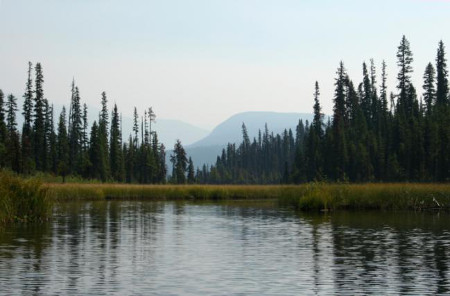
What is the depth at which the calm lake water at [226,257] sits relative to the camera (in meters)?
18.0

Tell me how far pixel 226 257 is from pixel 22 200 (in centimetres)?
1605

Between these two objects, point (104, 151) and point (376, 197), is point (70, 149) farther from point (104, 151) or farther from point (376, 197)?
point (376, 197)

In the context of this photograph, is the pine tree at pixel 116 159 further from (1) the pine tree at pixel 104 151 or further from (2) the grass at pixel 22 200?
(2) the grass at pixel 22 200

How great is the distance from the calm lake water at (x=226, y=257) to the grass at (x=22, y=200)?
3.29 ft

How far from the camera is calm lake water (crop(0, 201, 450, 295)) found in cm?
1795

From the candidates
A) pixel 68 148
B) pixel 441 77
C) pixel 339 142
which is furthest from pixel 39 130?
pixel 441 77

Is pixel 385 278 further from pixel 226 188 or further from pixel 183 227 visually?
pixel 226 188

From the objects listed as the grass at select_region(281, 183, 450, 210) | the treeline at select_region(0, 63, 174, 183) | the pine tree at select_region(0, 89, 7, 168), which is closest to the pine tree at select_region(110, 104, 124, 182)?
the treeline at select_region(0, 63, 174, 183)

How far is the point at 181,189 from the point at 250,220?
3340 centimetres

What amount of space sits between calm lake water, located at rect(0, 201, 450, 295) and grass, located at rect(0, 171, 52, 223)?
3.29 ft

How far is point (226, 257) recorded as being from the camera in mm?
24047

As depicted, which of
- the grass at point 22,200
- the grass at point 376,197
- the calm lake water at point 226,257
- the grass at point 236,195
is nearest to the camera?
Result: the calm lake water at point 226,257

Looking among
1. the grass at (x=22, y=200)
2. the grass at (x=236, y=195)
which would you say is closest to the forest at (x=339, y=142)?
the grass at (x=236, y=195)

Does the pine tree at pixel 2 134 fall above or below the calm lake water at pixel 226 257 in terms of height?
above
